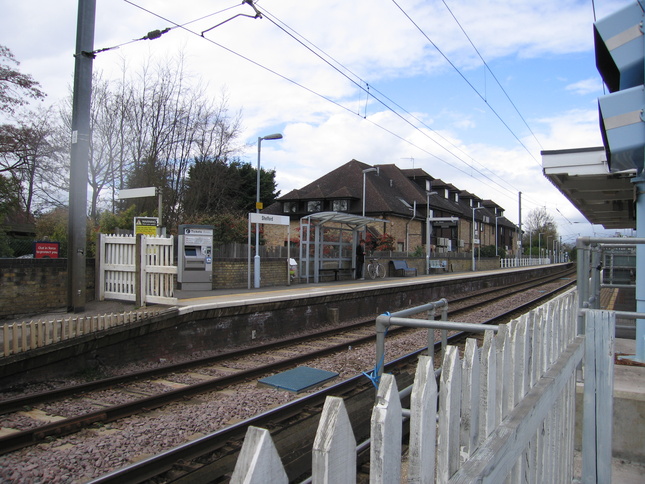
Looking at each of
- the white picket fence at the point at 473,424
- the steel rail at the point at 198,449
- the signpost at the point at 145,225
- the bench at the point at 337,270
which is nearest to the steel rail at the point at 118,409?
the steel rail at the point at 198,449

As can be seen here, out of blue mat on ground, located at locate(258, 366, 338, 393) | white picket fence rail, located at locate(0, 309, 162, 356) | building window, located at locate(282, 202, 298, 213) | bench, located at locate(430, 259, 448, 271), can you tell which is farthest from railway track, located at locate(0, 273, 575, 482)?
building window, located at locate(282, 202, 298, 213)

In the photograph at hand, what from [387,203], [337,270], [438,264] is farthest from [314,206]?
[337,270]

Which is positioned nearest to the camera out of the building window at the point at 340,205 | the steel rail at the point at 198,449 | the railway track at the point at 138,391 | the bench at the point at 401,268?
the steel rail at the point at 198,449

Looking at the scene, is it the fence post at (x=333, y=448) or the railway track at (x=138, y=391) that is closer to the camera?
the fence post at (x=333, y=448)

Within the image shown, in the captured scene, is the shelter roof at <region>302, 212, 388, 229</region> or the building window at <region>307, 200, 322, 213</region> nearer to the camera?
the shelter roof at <region>302, 212, 388, 229</region>

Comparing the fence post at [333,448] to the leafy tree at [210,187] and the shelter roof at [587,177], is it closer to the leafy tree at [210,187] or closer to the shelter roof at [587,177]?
the shelter roof at [587,177]

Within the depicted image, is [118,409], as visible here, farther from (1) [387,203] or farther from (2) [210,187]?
(1) [387,203]

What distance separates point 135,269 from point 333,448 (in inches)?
358

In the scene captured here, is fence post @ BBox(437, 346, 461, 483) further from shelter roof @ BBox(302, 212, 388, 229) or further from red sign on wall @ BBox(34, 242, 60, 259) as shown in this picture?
shelter roof @ BBox(302, 212, 388, 229)

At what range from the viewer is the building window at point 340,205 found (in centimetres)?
4275

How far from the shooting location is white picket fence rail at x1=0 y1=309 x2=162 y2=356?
21.3 ft

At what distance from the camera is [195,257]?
14117 millimetres

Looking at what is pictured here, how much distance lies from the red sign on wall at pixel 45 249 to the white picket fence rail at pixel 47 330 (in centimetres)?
396

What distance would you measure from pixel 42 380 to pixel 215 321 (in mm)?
3630
